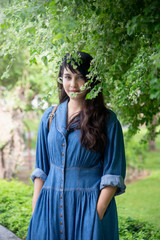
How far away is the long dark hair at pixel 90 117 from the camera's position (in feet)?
6.22

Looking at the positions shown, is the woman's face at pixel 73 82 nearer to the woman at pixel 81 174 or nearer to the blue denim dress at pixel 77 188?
the woman at pixel 81 174

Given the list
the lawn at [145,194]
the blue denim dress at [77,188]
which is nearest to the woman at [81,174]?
the blue denim dress at [77,188]

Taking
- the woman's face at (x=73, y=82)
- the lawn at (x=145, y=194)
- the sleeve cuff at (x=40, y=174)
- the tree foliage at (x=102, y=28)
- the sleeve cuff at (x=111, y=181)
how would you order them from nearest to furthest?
the tree foliage at (x=102, y=28), the sleeve cuff at (x=111, y=181), the woman's face at (x=73, y=82), the sleeve cuff at (x=40, y=174), the lawn at (x=145, y=194)

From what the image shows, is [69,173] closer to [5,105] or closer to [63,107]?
[63,107]

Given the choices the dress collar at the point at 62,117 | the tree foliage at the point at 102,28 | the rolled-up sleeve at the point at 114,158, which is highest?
the tree foliage at the point at 102,28

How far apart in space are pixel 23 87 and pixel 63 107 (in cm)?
656

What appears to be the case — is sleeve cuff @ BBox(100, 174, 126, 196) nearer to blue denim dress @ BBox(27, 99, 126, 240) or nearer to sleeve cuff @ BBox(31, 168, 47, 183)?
blue denim dress @ BBox(27, 99, 126, 240)

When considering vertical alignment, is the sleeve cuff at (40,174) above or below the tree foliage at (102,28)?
below

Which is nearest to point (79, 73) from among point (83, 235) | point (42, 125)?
point (42, 125)

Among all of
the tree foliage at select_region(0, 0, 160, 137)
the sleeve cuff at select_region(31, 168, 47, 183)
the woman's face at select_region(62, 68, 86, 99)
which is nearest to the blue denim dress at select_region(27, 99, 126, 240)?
the sleeve cuff at select_region(31, 168, 47, 183)

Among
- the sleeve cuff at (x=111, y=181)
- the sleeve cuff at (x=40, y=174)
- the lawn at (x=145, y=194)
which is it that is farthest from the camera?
the lawn at (x=145, y=194)

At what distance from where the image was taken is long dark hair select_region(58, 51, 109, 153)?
190 centimetres

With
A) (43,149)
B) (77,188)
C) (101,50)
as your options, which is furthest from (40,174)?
(101,50)

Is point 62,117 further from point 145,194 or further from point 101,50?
point 145,194
